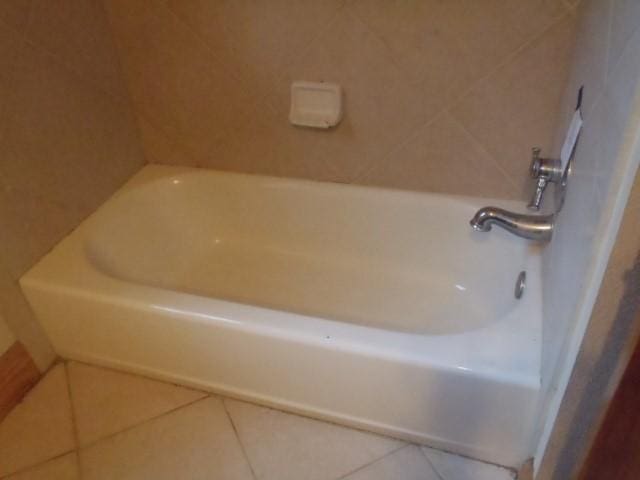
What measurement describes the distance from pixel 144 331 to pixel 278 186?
61cm

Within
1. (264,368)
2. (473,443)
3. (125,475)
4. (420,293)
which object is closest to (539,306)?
(473,443)

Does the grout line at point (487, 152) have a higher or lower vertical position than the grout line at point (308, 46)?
lower

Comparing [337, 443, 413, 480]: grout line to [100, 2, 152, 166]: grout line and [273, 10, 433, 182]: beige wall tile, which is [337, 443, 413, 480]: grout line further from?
[100, 2, 152, 166]: grout line

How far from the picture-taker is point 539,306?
3.60 feet

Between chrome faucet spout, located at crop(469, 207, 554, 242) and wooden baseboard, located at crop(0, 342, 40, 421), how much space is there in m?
1.22

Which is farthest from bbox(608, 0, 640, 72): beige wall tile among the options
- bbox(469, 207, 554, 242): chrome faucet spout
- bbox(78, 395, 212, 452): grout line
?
bbox(78, 395, 212, 452): grout line

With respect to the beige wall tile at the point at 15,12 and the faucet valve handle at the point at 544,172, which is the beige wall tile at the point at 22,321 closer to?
the beige wall tile at the point at 15,12

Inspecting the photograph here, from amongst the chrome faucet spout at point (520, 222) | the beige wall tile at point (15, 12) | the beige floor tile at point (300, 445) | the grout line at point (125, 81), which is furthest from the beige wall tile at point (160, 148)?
the chrome faucet spout at point (520, 222)

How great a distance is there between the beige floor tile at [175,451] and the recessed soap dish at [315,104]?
0.82 metres

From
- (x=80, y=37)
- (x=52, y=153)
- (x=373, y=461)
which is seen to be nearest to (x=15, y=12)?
(x=80, y=37)

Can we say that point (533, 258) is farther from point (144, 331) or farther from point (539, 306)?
point (144, 331)

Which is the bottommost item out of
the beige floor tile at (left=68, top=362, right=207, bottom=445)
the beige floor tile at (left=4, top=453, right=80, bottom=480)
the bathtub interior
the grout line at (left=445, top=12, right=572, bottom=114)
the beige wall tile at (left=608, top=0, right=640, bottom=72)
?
the beige floor tile at (left=4, top=453, right=80, bottom=480)

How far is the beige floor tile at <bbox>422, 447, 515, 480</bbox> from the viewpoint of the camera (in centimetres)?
114

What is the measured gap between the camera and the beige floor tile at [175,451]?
3.91ft
